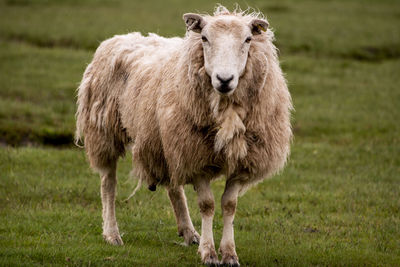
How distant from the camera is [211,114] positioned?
218 inches

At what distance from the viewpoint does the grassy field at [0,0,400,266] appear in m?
6.26

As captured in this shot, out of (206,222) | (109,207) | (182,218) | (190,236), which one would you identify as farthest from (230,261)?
(109,207)

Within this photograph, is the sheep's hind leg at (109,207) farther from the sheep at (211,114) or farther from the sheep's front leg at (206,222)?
the sheep's front leg at (206,222)

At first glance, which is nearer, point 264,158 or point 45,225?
point 264,158

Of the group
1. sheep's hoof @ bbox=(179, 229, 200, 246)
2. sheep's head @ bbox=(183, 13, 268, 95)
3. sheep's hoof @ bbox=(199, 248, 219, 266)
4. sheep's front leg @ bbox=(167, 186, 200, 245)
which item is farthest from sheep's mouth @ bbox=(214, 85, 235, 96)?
sheep's hoof @ bbox=(179, 229, 200, 246)

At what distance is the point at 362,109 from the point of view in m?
15.1

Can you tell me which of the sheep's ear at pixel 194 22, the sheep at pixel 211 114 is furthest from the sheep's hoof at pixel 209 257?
the sheep's ear at pixel 194 22

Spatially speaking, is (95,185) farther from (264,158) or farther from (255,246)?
(264,158)

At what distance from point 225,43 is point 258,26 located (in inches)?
20.6

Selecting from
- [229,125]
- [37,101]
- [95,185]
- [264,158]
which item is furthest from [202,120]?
[37,101]

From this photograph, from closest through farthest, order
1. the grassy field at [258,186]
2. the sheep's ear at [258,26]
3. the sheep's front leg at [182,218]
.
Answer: the sheep's ear at [258,26]
the grassy field at [258,186]
the sheep's front leg at [182,218]

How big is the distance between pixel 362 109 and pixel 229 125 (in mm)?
10464

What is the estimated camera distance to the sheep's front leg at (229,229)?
5.63 metres

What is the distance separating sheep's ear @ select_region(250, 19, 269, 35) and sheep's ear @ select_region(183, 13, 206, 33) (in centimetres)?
47
